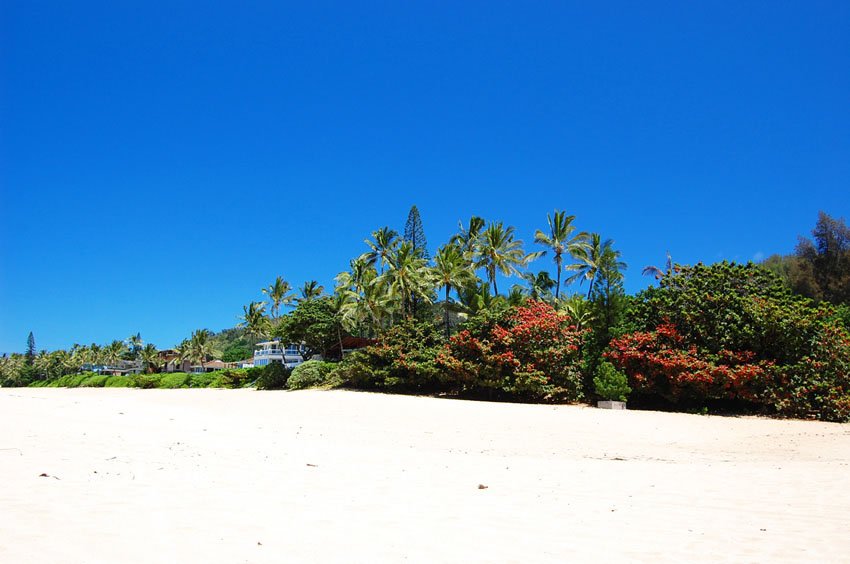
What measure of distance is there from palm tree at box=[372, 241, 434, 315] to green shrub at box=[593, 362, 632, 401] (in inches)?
615

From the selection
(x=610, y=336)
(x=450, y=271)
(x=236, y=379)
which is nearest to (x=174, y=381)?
(x=236, y=379)

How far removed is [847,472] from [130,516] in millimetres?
9163

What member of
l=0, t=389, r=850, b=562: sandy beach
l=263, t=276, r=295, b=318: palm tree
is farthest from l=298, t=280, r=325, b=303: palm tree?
l=0, t=389, r=850, b=562: sandy beach

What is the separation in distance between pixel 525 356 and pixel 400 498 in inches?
701

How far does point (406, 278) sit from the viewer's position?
33.7m

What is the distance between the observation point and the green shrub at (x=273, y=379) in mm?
35062

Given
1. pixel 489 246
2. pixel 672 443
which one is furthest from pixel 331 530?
pixel 489 246

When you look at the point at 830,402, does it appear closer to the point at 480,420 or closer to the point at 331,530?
the point at 480,420

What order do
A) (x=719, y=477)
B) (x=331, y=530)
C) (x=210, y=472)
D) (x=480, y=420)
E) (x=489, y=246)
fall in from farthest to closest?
(x=489, y=246) < (x=480, y=420) < (x=719, y=477) < (x=210, y=472) < (x=331, y=530)

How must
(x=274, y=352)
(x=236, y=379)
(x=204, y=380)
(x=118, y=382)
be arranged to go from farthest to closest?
(x=274, y=352)
(x=118, y=382)
(x=204, y=380)
(x=236, y=379)

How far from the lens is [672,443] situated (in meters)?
11.7

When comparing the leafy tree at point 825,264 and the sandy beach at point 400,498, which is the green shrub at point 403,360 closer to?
the sandy beach at point 400,498

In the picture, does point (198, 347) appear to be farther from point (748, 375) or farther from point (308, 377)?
point (748, 375)

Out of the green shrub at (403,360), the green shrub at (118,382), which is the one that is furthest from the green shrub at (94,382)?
the green shrub at (403,360)
